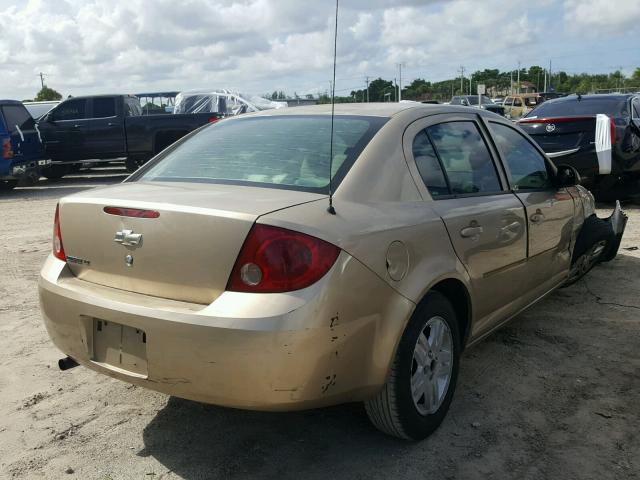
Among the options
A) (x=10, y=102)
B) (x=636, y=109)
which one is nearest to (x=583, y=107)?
(x=636, y=109)

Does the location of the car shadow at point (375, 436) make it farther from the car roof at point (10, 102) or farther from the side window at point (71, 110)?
the side window at point (71, 110)

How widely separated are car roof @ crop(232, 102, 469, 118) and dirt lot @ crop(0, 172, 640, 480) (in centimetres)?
155

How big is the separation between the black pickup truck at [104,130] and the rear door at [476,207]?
1188cm

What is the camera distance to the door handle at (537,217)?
3.89 m

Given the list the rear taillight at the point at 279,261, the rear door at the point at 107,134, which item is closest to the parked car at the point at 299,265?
the rear taillight at the point at 279,261

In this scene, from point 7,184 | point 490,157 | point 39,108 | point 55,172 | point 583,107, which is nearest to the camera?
point 490,157

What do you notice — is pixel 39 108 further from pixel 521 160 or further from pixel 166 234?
pixel 166 234

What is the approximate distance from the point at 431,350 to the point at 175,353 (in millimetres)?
1220

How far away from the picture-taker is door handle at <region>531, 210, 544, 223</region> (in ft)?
12.8

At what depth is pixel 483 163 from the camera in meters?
3.71

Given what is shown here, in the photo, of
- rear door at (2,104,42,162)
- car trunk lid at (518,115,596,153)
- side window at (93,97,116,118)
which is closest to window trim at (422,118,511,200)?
car trunk lid at (518,115,596,153)

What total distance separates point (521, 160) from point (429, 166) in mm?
1253

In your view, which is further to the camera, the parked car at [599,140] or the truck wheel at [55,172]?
the truck wheel at [55,172]

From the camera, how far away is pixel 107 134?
14.9m
